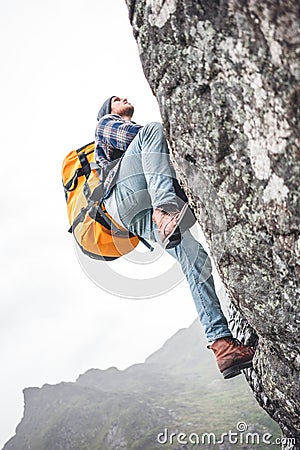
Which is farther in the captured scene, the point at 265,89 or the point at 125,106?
the point at 125,106

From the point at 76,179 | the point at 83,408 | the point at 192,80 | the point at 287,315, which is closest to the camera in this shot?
the point at 192,80

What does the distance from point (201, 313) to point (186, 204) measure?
4.90 feet

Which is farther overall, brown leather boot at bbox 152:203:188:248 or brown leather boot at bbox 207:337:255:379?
brown leather boot at bbox 207:337:255:379

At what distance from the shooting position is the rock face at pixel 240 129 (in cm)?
412

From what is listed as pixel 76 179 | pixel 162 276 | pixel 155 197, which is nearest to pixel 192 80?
pixel 155 197

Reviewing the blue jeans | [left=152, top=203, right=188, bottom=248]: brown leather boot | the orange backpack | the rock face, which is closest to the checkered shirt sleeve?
the orange backpack

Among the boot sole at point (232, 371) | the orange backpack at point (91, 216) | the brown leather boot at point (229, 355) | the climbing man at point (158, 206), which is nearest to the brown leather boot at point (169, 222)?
the climbing man at point (158, 206)

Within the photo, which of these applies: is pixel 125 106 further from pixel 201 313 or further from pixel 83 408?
pixel 83 408

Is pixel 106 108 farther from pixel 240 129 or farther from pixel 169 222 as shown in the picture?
pixel 240 129

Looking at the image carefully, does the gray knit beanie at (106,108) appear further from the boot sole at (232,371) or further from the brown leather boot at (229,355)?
the boot sole at (232,371)

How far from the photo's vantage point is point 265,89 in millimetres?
4203

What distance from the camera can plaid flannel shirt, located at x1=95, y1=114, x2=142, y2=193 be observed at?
21.2 ft

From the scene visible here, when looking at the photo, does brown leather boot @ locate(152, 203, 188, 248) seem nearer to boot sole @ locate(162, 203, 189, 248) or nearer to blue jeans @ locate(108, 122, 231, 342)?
boot sole @ locate(162, 203, 189, 248)

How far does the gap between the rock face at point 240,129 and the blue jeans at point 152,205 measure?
1.12ft
